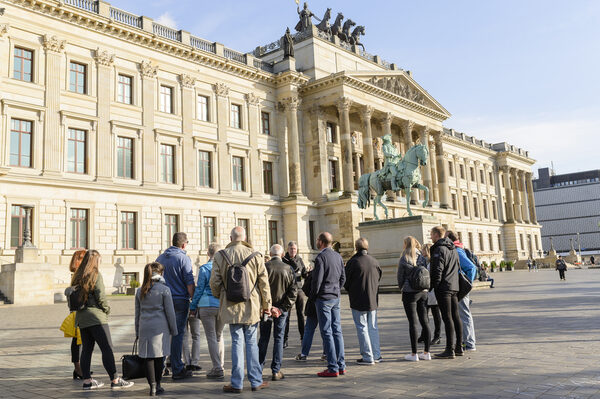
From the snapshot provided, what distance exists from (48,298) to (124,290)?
6557mm

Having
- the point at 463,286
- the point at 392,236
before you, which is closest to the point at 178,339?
the point at 463,286

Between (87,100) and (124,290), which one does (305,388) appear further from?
(87,100)

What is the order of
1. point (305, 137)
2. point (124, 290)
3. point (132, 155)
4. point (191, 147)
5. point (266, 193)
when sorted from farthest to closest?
point (305, 137), point (266, 193), point (191, 147), point (132, 155), point (124, 290)

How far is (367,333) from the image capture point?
8.02 m

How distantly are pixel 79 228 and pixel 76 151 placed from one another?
15.6 feet

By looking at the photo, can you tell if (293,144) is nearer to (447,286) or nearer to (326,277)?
(447,286)

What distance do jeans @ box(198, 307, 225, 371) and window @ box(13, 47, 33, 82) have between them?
1029 inches

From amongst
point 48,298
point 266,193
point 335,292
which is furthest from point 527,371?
point 266,193

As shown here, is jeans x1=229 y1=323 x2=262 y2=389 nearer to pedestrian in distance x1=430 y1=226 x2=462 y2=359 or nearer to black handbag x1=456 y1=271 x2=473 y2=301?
pedestrian in distance x1=430 y1=226 x2=462 y2=359

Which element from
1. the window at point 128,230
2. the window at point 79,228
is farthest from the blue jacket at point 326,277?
the window at point 128,230

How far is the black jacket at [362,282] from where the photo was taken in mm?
8008

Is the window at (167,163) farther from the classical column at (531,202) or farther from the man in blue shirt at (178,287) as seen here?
the classical column at (531,202)

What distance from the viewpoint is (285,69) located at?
4231 centimetres

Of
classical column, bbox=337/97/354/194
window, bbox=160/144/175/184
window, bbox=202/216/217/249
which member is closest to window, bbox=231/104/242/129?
window, bbox=160/144/175/184
